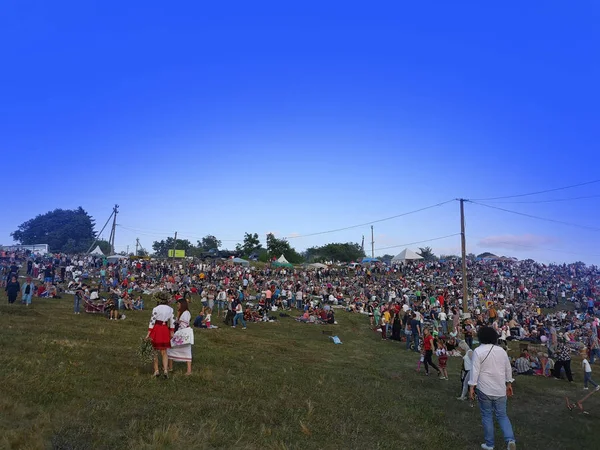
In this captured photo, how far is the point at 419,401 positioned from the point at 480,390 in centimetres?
→ 356

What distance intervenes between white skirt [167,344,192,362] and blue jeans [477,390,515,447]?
19.1ft

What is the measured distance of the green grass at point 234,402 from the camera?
5.46 metres

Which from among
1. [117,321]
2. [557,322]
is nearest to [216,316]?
[117,321]

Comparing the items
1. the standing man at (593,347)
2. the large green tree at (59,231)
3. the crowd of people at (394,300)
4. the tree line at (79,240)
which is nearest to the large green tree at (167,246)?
the tree line at (79,240)

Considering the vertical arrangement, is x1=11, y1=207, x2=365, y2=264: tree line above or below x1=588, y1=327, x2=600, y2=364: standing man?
above

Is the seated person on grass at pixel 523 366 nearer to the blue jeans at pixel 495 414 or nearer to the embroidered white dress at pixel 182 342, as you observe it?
the blue jeans at pixel 495 414

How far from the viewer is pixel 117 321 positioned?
1633 centimetres

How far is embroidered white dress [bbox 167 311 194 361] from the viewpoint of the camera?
335 inches

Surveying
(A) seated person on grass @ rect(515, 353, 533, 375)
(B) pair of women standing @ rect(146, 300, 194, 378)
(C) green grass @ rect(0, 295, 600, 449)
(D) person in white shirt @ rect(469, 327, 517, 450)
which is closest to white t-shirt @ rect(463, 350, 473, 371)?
(C) green grass @ rect(0, 295, 600, 449)

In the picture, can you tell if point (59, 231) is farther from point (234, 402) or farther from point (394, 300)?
point (234, 402)

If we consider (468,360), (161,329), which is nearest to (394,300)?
(468,360)

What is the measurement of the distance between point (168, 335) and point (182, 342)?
2.28ft

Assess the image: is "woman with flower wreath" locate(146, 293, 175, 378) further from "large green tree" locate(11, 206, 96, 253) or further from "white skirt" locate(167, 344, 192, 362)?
"large green tree" locate(11, 206, 96, 253)

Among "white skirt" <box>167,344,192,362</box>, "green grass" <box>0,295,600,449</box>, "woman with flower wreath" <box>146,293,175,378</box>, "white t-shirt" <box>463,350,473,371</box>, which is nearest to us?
"green grass" <box>0,295,600,449</box>
